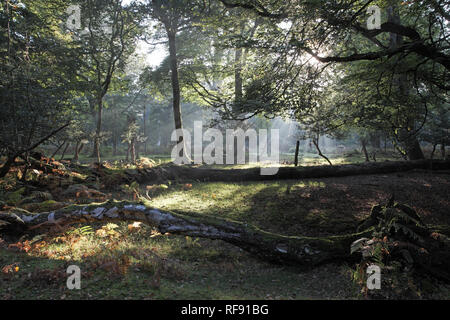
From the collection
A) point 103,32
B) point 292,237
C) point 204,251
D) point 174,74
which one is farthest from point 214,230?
point 103,32

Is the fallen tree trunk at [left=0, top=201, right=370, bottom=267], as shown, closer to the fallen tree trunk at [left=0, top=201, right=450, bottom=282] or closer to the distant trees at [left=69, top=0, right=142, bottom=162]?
the fallen tree trunk at [left=0, top=201, right=450, bottom=282]

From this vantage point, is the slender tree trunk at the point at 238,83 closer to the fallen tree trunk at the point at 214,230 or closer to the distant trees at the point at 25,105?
the fallen tree trunk at the point at 214,230

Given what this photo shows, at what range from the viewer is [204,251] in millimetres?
5617

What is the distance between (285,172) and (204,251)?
24.4 feet

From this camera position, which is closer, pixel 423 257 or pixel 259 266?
pixel 423 257

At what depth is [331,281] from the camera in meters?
4.30

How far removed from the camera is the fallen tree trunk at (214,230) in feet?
15.4

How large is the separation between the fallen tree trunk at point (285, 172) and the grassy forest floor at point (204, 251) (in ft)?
5.99

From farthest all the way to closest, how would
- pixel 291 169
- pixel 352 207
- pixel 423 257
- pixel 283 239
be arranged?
pixel 291 169 < pixel 352 207 < pixel 283 239 < pixel 423 257

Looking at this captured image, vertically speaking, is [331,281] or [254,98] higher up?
[254,98]

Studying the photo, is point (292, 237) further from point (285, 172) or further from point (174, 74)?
point (174, 74)
